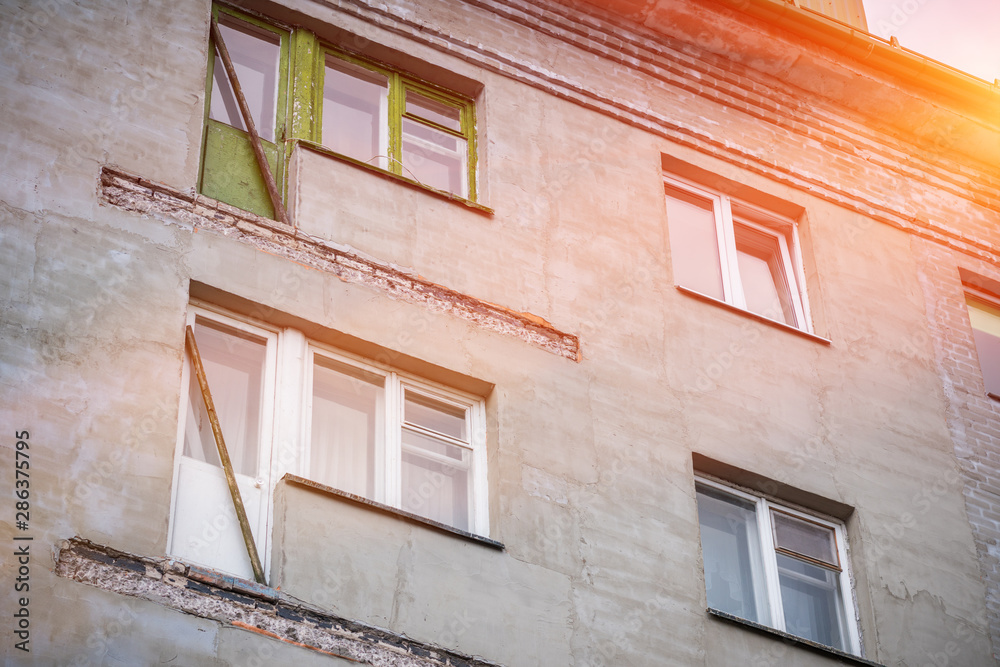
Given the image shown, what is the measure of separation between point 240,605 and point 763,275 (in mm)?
6594

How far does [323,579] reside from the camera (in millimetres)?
9156

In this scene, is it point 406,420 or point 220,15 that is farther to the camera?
point 220,15

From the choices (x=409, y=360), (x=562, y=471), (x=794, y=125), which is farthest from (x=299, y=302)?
(x=794, y=125)

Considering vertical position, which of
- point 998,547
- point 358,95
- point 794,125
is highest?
point 794,125

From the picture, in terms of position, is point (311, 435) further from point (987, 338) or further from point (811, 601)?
point (987, 338)

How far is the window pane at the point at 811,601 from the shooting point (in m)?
11.2

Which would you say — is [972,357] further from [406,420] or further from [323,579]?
[323,579]

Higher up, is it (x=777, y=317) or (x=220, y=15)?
(x=220, y=15)

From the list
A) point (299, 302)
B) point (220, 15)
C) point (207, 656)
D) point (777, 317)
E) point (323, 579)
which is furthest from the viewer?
point (777, 317)

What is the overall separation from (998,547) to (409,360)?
5.34 m

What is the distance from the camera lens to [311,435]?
10.1 m

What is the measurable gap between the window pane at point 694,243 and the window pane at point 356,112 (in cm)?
268

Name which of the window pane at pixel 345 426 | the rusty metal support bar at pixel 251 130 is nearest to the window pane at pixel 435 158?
the rusty metal support bar at pixel 251 130

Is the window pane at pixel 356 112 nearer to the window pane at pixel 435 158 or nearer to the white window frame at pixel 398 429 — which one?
the window pane at pixel 435 158
